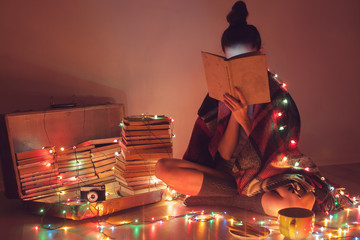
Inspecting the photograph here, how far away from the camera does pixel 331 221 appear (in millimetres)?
2068

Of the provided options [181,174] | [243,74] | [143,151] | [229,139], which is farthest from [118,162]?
[243,74]

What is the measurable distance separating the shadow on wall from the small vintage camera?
2.58 feet

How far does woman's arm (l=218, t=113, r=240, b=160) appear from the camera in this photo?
2158 millimetres

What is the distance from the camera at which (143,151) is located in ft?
7.82

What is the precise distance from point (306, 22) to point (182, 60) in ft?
3.49

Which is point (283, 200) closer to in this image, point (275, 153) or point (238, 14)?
point (275, 153)

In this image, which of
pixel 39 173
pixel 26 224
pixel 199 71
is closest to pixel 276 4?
pixel 199 71

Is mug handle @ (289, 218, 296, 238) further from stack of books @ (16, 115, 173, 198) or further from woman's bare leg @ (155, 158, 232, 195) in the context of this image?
stack of books @ (16, 115, 173, 198)

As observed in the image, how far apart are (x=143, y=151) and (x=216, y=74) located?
0.73 metres

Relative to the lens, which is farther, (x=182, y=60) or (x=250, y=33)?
(x=182, y=60)

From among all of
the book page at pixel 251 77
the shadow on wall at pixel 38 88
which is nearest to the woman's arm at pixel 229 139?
the book page at pixel 251 77

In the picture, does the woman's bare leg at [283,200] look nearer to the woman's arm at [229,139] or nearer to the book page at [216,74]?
the woman's arm at [229,139]

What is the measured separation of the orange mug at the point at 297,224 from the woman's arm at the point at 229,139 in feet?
1.86

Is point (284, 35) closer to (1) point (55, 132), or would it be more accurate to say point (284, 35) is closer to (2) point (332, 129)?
(2) point (332, 129)
